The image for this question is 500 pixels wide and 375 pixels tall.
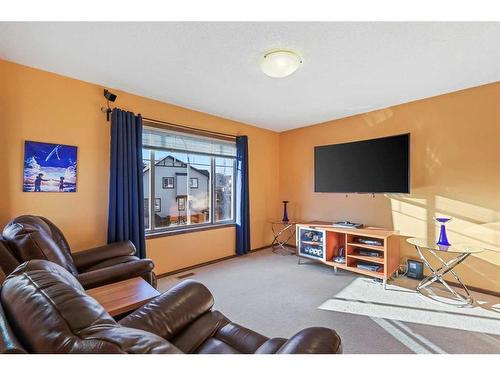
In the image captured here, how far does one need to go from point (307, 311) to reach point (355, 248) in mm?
1406

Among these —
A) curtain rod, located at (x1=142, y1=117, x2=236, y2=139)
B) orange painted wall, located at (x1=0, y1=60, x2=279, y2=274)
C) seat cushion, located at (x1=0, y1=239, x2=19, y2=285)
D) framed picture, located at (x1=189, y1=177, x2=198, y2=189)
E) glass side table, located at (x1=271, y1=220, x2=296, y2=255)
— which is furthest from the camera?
glass side table, located at (x1=271, y1=220, x2=296, y2=255)

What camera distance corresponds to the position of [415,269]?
320cm

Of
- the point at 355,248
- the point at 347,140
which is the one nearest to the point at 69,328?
the point at 355,248

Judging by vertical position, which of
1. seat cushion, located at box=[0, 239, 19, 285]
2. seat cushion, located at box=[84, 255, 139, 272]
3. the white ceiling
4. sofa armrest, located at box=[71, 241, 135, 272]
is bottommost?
seat cushion, located at box=[84, 255, 139, 272]

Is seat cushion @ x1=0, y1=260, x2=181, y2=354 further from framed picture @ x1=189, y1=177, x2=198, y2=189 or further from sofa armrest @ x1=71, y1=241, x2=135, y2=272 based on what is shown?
framed picture @ x1=189, y1=177, x2=198, y2=189

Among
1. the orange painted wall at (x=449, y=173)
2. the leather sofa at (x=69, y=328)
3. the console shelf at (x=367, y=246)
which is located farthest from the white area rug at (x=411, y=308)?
the leather sofa at (x=69, y=328)

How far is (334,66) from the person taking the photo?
7.77ft

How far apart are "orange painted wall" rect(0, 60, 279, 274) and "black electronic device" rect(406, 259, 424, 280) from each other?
9.28 ft

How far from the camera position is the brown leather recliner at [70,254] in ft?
5.28

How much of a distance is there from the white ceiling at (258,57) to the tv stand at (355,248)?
5.78ft

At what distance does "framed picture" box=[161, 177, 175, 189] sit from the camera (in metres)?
3.56

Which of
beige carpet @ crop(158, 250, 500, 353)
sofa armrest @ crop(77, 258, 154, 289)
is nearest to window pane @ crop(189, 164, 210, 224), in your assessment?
beige carpet @ crop(158, 250, 500, 353)

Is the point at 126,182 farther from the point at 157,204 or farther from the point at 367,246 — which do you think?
the point at 367,246
